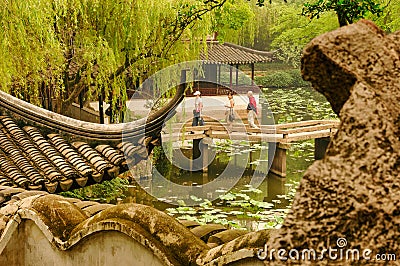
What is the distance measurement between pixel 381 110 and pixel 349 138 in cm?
5

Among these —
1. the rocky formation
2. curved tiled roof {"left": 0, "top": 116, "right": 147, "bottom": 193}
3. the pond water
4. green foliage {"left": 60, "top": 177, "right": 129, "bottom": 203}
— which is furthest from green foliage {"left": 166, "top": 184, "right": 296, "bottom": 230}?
the rocky formation

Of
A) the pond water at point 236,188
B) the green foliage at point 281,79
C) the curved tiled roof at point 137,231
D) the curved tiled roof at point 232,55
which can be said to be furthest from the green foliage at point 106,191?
the green foliage at point 281,79

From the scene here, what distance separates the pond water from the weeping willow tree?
1.88 meters

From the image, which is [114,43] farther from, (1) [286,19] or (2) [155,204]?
(1) [286,19]

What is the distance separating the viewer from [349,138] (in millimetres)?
659

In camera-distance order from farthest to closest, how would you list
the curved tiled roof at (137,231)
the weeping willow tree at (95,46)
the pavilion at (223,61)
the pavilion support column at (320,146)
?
the pavilion at (223,61)
the pavilion support column at (320,146)
the weeping willow tree at (95,46)
the curved tiled roof at (137,231)

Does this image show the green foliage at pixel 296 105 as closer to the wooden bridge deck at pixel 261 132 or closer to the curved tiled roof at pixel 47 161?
the wooden bridge deck at pixel 261 132

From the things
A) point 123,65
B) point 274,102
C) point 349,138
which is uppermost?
point 349,138

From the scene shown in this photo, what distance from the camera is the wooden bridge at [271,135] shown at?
38.6ft

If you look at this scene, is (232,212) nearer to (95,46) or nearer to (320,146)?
(95,46)

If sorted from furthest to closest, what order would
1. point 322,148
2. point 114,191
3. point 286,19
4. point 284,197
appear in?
point 286,19 → point 322,148 → point 284,197 → point 114,191

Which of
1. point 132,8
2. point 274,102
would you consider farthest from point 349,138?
point 274,102

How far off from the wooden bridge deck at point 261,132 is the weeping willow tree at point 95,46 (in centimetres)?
277

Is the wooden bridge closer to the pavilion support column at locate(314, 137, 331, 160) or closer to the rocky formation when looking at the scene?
the pavilion support column at locate(314, 137, 331, 160)
